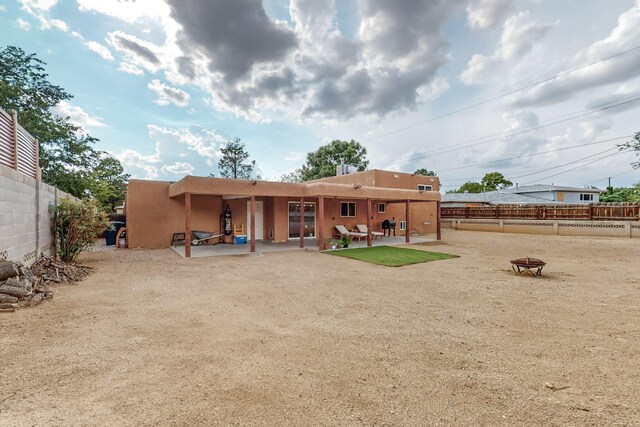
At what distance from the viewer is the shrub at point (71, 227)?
7.76 meters

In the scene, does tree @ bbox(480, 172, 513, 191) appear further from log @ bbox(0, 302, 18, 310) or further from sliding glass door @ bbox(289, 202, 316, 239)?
log @ bbox(0, 302, 18, 310)

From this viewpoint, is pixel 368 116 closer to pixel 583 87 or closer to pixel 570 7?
pixel 570 7

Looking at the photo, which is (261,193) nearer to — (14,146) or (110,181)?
(14,146)

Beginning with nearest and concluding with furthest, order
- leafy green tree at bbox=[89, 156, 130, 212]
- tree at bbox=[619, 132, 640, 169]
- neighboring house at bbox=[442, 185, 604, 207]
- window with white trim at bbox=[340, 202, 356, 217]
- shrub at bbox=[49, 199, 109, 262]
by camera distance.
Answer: shrub at bbox=[49, 199, 109, 262]
window with white trim at bbox=[340, 202, 356, 217]
tree at bbox=[619, 132, 640, 169]
leafy green tree at bbox=[89, 156, 130, 212]
neighboring house at bbox=[442, 185, 604, 207]

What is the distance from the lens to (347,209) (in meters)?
15.6

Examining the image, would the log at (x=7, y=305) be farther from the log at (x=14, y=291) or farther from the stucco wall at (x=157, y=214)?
the stucco wall at (x=157, y=214)

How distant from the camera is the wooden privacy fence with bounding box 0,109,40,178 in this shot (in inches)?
214

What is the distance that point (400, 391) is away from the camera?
2338 mm

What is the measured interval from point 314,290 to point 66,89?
23.5 metres

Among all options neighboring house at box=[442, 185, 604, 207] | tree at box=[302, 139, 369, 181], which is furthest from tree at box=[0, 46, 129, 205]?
neighboring house at box=[442, 185, 604, 207]

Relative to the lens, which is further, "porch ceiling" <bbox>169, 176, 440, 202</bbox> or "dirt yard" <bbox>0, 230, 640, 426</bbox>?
"porch ceiling" <bbox>169, 176, 440, 202</bbox>

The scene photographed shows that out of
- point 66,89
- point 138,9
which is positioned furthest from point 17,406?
point 66,89

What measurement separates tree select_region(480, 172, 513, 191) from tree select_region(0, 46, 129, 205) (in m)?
53.6

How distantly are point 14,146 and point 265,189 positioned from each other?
21.9ft
